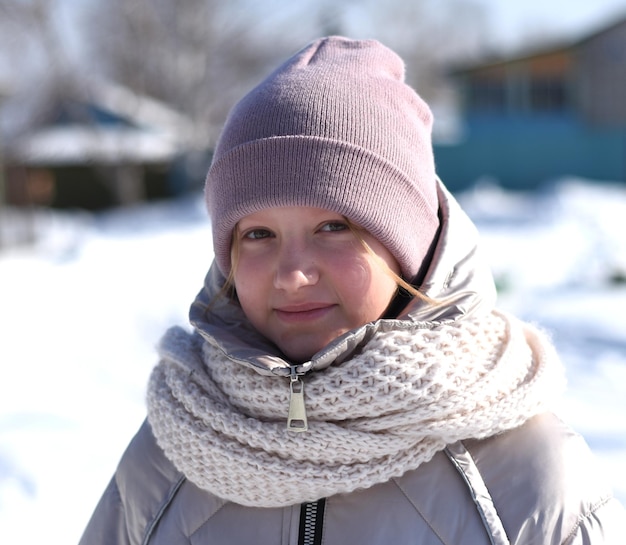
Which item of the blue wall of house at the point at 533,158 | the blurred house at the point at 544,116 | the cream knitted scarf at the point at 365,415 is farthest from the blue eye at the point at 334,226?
the blurred house at the point at 544,116

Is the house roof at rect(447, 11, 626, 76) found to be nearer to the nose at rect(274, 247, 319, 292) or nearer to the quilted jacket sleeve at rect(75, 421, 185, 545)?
the nose at rect(274, 247, 319, 292)

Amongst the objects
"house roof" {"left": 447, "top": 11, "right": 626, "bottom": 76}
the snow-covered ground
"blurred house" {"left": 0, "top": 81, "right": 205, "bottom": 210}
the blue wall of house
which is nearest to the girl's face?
the snow-covered ground

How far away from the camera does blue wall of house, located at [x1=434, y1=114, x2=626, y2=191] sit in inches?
722

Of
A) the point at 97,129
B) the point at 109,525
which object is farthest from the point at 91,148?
the point at 109,525

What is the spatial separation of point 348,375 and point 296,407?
11 cm

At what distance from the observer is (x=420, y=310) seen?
1.32 m

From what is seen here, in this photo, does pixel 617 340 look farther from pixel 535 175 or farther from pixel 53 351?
pixel 535 175

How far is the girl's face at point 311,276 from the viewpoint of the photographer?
1336 mm

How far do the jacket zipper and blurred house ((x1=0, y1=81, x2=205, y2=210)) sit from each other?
55.3 ft

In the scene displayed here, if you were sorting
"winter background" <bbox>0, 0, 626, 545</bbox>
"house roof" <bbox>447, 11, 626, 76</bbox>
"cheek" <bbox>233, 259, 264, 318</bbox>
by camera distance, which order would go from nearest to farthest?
"cheek" <bbox>233, 259, 264, 318</bbox>, "winter background" <bbox>0, 0, 626, 545</bbox>, "house roof" <bbox>447, 11, 626, 76</bbox>

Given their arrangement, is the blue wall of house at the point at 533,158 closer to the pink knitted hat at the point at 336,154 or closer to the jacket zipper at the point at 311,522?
the pink knitted hat at the point at 336,154

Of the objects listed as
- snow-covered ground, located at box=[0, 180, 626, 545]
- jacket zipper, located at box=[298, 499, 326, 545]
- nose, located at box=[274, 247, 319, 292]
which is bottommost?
snow-covered ground, located at box=[0, 180, 626, 545]

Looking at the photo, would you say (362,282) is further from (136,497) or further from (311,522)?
(136,497)

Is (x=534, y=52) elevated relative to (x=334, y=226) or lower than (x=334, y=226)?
elevated
